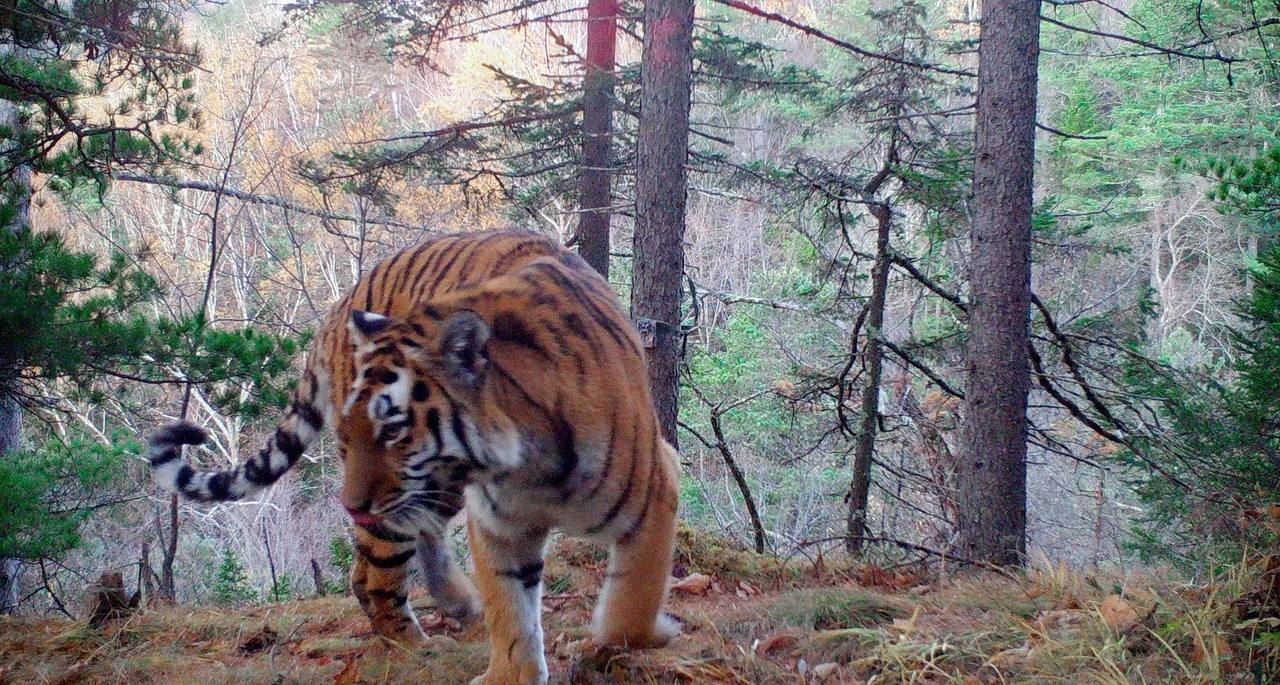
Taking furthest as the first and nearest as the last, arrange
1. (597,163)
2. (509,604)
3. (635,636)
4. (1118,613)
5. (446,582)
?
(597,163) < (446,582) < (635,636) < (509,604) < (1118,613)

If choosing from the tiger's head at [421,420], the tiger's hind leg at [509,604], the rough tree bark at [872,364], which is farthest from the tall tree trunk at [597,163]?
the tiger's head at [421,420]

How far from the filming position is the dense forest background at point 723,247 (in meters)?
5.91

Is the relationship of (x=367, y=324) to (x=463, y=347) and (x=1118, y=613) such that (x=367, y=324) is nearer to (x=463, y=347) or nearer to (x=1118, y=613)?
(x=463, y=347)

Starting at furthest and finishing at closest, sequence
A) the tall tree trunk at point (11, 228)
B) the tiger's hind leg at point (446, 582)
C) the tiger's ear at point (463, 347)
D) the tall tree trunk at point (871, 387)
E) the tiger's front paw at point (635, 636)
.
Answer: the tall tree trunk at point (871, 387) < the tall tree trunk at point (11, 228) < the tiger's hind leg at point (446, 582) < the tiger's front paw at point (635, 636) < the tiger's ear at point (463, 347)

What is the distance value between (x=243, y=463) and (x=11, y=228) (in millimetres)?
5153

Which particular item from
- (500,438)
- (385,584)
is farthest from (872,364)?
(500,438)

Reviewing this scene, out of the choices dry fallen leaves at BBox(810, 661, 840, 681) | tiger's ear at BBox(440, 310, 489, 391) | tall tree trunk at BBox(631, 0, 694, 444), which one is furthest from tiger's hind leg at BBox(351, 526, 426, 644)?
tall tree trunk at BBox(631, 0, 694, 444)

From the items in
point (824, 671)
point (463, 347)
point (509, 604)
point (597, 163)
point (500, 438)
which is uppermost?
point (597, 163)

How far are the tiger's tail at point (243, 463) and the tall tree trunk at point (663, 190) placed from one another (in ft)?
8.65

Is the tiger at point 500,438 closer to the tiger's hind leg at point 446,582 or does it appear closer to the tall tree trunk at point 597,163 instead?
the tiger's hind leg at point 446,582

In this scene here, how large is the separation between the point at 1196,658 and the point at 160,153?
6903 mm

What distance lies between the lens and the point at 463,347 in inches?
110

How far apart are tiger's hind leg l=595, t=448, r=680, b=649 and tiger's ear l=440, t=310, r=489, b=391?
2.99 feet

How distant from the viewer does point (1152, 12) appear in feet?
51.3
